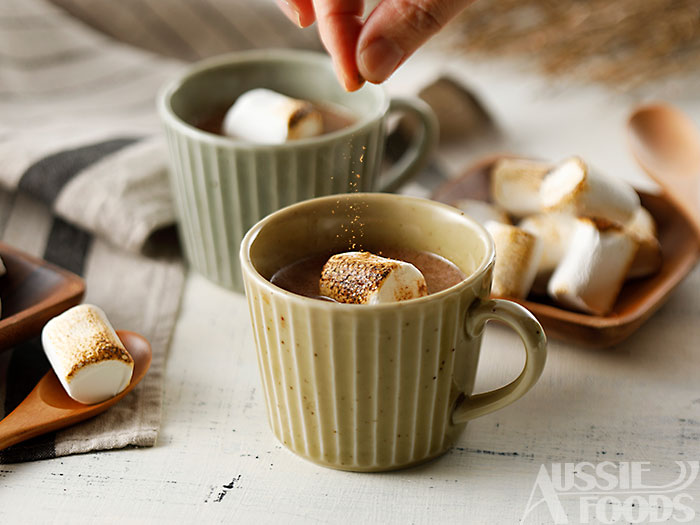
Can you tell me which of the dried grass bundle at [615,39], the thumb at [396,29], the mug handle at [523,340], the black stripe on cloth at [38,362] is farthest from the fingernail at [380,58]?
the dried grass bundle at [615,39]

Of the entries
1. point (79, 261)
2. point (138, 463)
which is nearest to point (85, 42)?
point (79, 261)

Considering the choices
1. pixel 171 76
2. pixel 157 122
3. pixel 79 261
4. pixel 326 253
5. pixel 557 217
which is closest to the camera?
pixel 326 253

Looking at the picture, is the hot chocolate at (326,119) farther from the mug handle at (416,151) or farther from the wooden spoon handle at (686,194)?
the wooden spoon handle at (686,194)

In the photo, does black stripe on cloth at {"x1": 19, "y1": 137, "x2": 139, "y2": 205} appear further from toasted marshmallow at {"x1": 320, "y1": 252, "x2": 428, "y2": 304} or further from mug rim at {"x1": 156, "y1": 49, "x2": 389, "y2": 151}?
toasted marshmallow at {"x1": 320, "y1": 252, "x2": 428, "y2": 304}

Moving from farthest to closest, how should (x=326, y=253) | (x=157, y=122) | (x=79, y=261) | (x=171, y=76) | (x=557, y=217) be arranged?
(x=171, y=76) < (x=157, y=122) < (x=79, y=261) < (x=557, y=217) < (x=326, y=253)

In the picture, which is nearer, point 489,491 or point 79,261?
point 489,491

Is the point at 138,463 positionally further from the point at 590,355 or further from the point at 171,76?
the point at 171,76

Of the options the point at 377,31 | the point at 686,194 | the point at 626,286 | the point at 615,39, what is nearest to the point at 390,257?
the point at 377,31

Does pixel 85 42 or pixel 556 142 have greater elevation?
pixel 85 42
